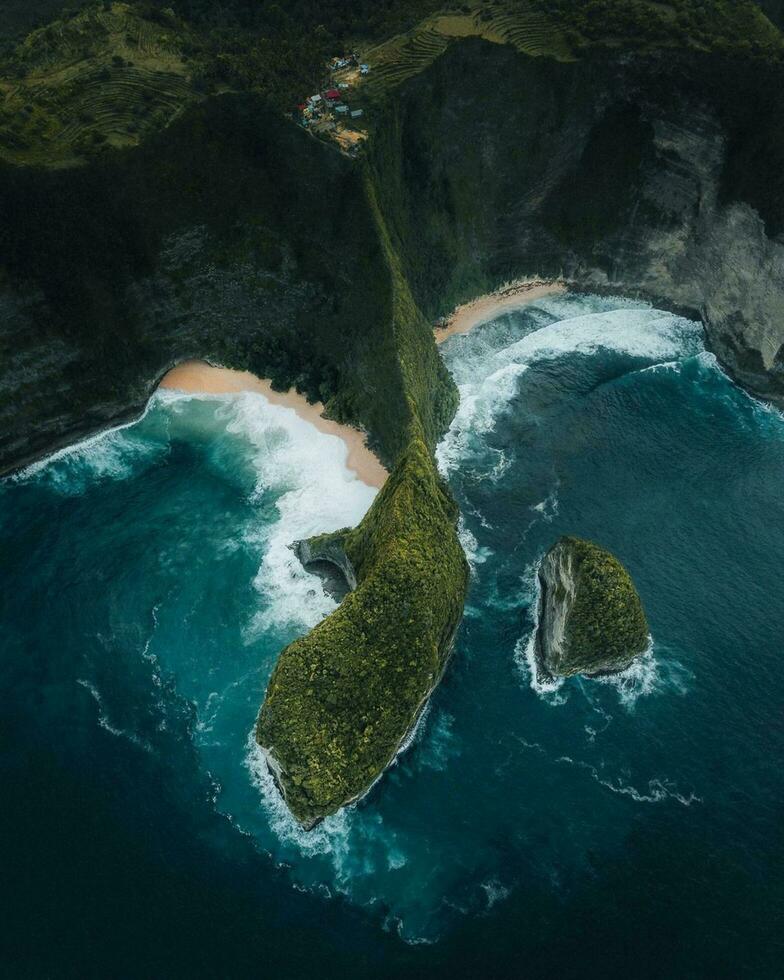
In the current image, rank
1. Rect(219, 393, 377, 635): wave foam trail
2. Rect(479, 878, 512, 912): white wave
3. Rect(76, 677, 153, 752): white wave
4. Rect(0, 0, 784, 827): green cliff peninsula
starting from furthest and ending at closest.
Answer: Rect(219, 393, 377, 635): wave foam trail, Rect(0, 0, 784, 827): green cliff peninsula, Rect(76, 677, 153, 752): white wave, Rect(479, 878, 512, 912): white wave

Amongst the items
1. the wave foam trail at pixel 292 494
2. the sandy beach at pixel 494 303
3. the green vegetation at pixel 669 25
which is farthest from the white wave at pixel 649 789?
the green vegetation at pixel 669 25

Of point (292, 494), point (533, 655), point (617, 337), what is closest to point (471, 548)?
point (533, 655)

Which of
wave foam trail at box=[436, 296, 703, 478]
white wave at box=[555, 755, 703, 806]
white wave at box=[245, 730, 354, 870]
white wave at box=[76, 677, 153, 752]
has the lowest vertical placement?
white wave at box=[555, 755, 703, 806]

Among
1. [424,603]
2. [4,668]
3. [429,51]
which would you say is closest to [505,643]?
[424,603]

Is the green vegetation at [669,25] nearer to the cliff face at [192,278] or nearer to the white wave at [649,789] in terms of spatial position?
the cliff face at [192,278]

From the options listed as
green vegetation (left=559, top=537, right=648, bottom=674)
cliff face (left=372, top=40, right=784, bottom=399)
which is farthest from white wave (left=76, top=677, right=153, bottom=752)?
cliff face (left=372, top=40, right=784, bottom=399)

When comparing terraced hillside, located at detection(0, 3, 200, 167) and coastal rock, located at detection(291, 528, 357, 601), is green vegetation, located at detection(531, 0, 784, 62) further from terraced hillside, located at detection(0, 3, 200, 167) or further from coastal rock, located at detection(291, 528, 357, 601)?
coastal rock, located at detection(291, 528, 357, 601)
